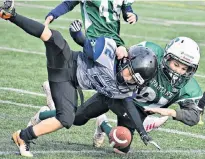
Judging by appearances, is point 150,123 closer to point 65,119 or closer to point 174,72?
point 174,72

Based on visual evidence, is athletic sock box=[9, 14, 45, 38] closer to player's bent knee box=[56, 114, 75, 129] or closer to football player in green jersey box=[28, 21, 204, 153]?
player's bent knee box=[56, 114, 75, 129]

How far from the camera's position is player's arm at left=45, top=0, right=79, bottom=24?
761cm

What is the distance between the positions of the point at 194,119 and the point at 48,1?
61.7 feet

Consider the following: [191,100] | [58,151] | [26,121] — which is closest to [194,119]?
[191,100]

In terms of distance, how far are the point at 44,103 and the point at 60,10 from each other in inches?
63.4

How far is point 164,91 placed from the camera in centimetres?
665

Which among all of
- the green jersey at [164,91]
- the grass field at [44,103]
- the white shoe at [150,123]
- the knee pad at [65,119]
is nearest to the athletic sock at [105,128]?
the grass field at [44,103]

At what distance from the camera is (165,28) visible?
62.3 ft

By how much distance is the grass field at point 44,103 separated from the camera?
6773 millimetres

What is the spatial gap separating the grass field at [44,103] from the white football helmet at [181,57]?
2.63ft

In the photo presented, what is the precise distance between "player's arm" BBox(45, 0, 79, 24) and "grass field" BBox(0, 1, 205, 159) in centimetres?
116

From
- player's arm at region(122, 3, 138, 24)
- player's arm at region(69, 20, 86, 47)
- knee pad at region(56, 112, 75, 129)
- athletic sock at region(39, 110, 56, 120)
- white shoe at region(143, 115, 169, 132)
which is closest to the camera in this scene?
knee pad at region(56, 112, 75, 129)

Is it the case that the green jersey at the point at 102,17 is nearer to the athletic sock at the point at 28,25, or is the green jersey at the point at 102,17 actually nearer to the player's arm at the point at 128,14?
the player's arm at the point at 128,14

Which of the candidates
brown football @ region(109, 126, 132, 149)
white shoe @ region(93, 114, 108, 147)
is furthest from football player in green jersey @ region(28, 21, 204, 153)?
brown football @ region(109, 126, 132, 149)
